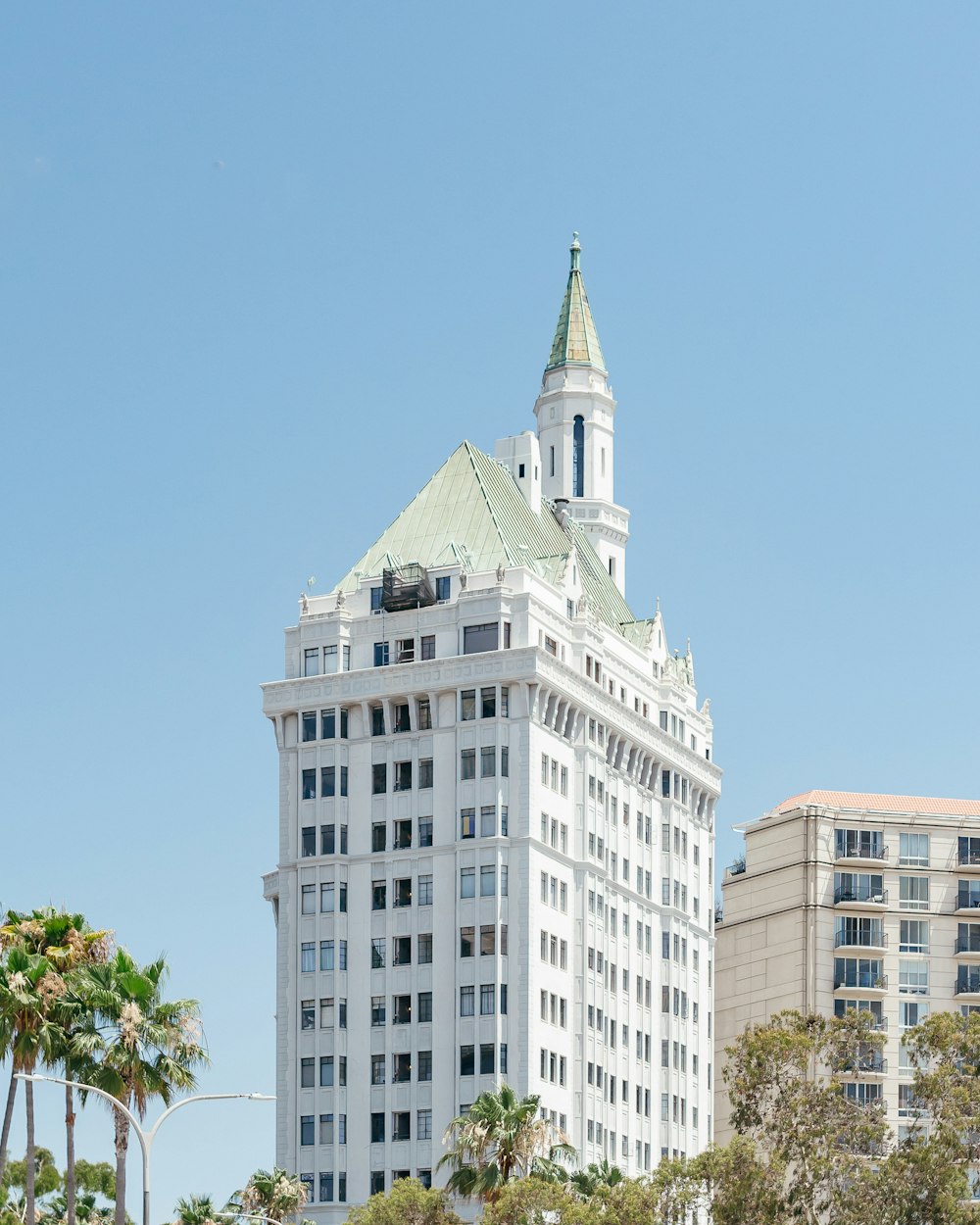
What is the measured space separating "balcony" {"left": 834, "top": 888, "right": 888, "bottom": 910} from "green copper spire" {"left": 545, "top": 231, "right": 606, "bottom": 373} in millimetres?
36385

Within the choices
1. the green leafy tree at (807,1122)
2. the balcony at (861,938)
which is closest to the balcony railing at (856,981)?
the balcony at (861,938)

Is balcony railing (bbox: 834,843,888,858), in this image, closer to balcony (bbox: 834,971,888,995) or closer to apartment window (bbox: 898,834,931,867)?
apartment window (bbox: 898,834,931,867)

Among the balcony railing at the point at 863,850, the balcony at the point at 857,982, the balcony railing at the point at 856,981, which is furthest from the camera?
the balcony railing at the point at 863,850

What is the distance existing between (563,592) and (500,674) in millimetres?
8793

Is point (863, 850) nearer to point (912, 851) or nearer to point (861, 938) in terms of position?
point (912, 851)

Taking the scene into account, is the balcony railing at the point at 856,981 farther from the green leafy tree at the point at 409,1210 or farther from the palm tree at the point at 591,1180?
the green leafy tree at the point at 409,1210

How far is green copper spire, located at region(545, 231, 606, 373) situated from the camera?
161m

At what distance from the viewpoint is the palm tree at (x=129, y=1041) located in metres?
80.4

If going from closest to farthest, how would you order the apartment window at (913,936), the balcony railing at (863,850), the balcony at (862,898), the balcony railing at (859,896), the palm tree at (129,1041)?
the palm tree at (129,1041)
the balcony at (862,898)
the balcony railing at (859,896)
the apartment window at (913,936)
the balcony railing at (863,850)

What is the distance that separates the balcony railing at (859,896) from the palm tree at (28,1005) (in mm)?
90875

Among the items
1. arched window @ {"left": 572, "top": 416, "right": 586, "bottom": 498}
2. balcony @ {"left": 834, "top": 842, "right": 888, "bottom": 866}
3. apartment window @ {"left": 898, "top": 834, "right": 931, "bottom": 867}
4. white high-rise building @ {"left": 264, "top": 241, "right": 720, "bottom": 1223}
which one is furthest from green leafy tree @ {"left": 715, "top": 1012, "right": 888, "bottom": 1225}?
apartment window @ {"left": 898, "top": 834, "right": 931, "bottom": 867}

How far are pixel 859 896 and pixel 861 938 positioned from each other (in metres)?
2.65

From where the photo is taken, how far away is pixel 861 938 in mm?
166000

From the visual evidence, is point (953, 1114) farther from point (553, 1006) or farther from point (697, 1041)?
point (697, 1041)
